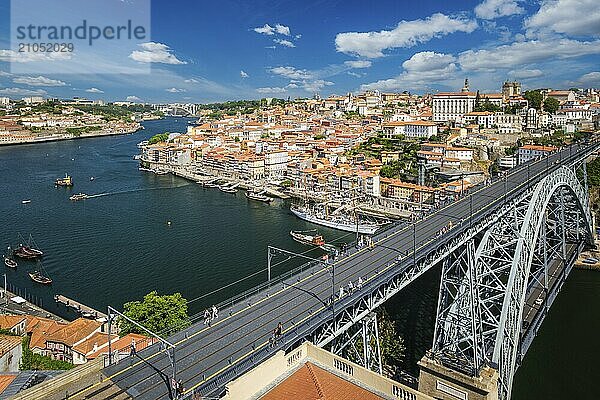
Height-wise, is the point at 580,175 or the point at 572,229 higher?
the point at 580,175

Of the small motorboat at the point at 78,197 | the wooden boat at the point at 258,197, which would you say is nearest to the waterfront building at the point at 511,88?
the wooden boat at the point at 258,197

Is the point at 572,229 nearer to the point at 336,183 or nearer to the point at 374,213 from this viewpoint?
the point at 374,213

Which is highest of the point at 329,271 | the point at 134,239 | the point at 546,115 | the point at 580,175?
the point at 546,115

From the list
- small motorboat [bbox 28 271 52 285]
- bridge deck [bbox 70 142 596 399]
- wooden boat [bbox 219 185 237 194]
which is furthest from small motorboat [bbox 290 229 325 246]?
wooden boat [bbox 219 185 237 194]

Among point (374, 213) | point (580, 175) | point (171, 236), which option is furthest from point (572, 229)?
point (171, 236)

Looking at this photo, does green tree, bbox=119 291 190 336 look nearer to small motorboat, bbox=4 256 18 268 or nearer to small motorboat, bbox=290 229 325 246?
small motorboat, bbox=4 256 18 268

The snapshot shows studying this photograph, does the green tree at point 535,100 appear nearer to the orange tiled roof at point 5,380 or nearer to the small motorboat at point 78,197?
the small motorboat at point 78,197
